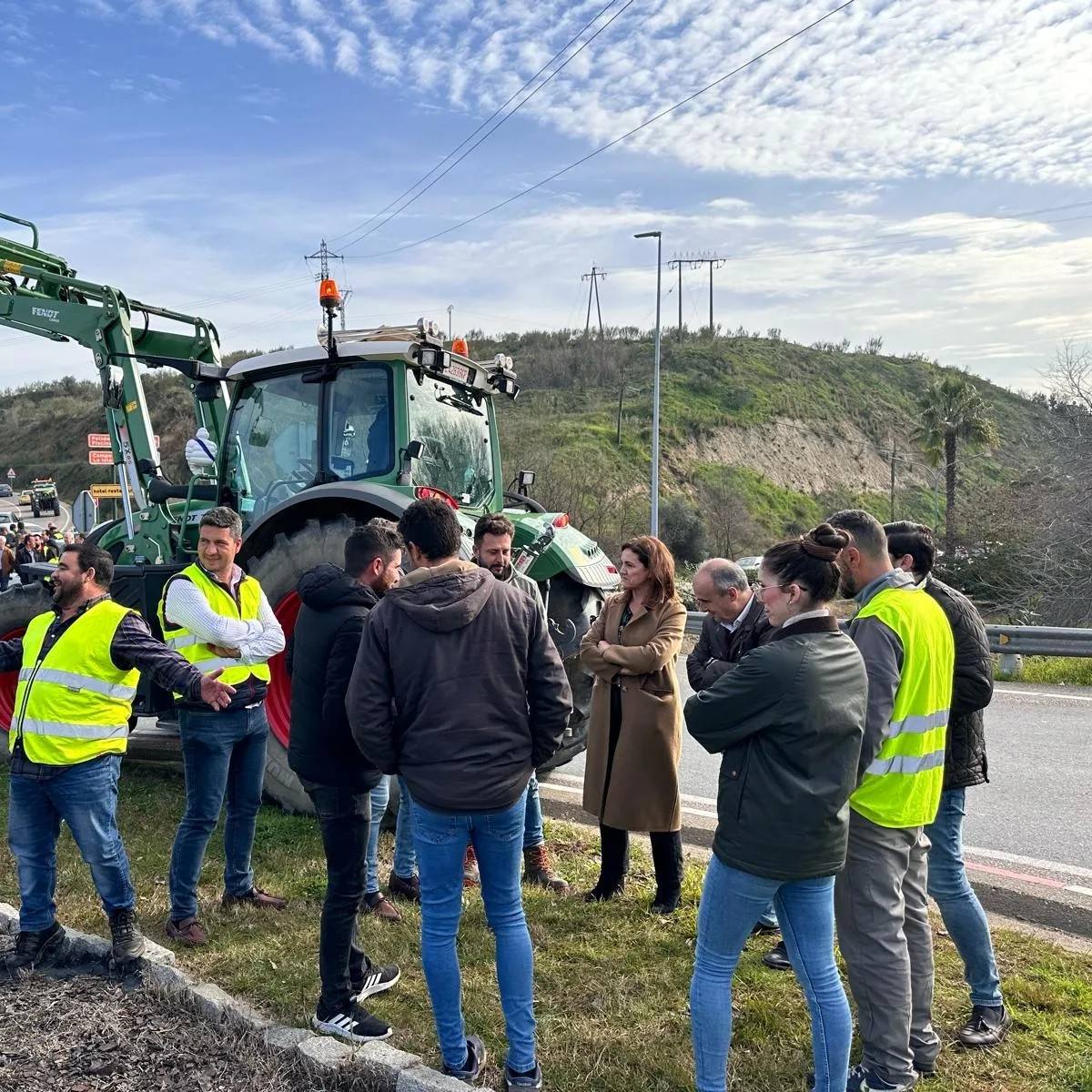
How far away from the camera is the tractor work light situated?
529cm

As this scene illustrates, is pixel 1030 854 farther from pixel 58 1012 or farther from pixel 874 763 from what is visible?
pixel 58 1012

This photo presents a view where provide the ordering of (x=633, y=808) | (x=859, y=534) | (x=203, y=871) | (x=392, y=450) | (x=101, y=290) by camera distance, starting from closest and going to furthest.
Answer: (x=859, y=534) < (x=633, y=808) < (x=203, y=871) < (x=392, y=450) < (x=101, y=290)

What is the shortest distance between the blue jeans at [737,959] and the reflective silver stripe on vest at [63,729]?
2544mm

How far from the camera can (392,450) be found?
547cm

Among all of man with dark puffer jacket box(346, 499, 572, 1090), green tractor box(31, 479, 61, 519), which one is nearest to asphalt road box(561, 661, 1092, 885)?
man with dark puffer jacket box(346, 499, 572, 1090)

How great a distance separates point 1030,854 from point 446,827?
12.6 feet

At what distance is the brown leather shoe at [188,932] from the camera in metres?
3.84

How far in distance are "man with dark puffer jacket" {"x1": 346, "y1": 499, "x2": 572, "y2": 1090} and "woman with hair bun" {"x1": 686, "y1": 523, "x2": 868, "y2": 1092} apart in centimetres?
59

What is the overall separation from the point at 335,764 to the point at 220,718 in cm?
109

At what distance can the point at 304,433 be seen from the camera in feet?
19.0

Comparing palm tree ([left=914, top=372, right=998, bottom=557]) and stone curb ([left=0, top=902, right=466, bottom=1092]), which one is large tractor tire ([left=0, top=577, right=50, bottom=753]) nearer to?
stone curb ([left=0, top=902, right=466, bottom=1092])

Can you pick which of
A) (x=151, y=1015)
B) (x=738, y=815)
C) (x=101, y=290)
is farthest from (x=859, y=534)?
(x=101, y=290)

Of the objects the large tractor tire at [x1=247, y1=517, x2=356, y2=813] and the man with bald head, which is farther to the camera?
the large tractor tire at [x1=247, y1=517, x2=356, y2=813]

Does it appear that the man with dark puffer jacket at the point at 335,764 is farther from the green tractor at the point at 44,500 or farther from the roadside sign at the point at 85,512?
the green tractor at the point at 44,500
